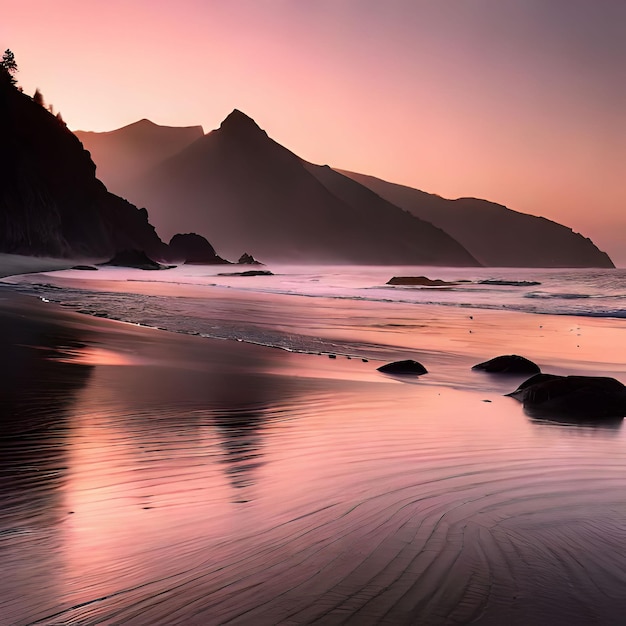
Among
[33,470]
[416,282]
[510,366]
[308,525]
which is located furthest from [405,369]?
[416,282]

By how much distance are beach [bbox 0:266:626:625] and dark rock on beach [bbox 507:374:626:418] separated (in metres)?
0.36

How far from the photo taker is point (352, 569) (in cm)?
298

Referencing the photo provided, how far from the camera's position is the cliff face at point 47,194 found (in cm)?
6912

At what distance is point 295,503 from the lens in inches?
154

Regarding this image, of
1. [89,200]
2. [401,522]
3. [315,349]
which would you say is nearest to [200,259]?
[89,200]

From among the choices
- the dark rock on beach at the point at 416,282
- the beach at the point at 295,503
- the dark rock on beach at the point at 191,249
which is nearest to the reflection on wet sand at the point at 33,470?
the beach at the point at 295,503

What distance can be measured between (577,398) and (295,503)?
4.68 metres

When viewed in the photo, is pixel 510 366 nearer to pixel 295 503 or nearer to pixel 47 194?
pixel 295 503

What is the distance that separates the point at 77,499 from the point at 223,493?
0.79m

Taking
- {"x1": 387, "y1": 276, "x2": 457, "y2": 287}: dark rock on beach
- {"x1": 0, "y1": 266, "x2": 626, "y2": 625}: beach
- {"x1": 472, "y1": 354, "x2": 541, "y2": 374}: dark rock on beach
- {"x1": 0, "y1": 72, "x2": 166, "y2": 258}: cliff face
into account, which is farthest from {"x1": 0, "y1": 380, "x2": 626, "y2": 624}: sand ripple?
{"x1": 0, "y1": 72, "x2": 166, "y2": 258}: cliff face

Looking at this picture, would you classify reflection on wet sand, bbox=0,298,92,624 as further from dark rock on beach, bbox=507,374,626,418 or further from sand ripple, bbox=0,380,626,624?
dark rock on beach, bbox=507,374,626,418

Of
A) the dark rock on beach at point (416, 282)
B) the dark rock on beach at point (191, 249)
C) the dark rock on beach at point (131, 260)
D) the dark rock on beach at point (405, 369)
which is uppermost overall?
the dark rock on beach at point (191, 249)

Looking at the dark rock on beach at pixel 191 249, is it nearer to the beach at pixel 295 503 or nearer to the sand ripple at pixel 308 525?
the beach at pixel 295 503

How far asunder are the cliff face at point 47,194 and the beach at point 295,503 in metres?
64.5
